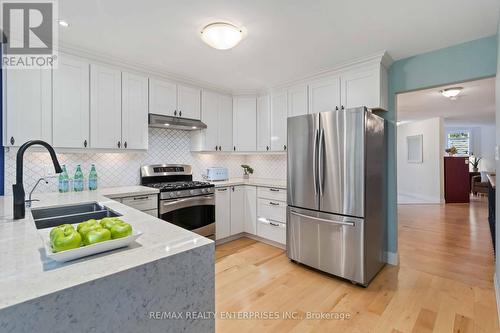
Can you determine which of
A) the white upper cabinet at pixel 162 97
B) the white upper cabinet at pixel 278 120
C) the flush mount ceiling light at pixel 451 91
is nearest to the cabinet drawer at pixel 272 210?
the white upper cabinet at pixel 278 120

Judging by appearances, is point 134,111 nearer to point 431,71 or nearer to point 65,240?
point 65,240

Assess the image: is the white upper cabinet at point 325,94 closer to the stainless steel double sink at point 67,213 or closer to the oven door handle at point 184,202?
the oven door handle at point 184,202

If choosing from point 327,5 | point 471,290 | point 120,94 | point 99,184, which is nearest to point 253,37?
point 327,5

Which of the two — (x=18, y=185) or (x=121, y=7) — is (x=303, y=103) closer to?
(x=121, y=7)

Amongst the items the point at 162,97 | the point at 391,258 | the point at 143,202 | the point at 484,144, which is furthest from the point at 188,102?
the point at 484,144

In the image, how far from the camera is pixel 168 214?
297 centimetres

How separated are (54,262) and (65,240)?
92 mm

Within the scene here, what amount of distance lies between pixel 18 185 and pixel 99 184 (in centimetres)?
166

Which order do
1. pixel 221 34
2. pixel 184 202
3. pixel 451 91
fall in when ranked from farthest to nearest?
pixel 451 91 → pixel 184 202 → pixel 221 34

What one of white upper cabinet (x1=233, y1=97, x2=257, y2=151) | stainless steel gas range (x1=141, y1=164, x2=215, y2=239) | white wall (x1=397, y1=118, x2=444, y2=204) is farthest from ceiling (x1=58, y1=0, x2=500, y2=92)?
white wall (x1=397, y1=118, x2=444, y2=204)

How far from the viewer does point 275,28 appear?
2180mm

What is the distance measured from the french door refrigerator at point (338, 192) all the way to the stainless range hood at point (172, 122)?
1.37m

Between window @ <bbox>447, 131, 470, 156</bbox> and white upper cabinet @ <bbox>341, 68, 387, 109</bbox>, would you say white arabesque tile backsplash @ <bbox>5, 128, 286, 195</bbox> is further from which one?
window @ <bbox>447, 131, 470, 156</bbox>

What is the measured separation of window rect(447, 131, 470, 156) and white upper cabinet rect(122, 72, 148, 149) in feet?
38.9
